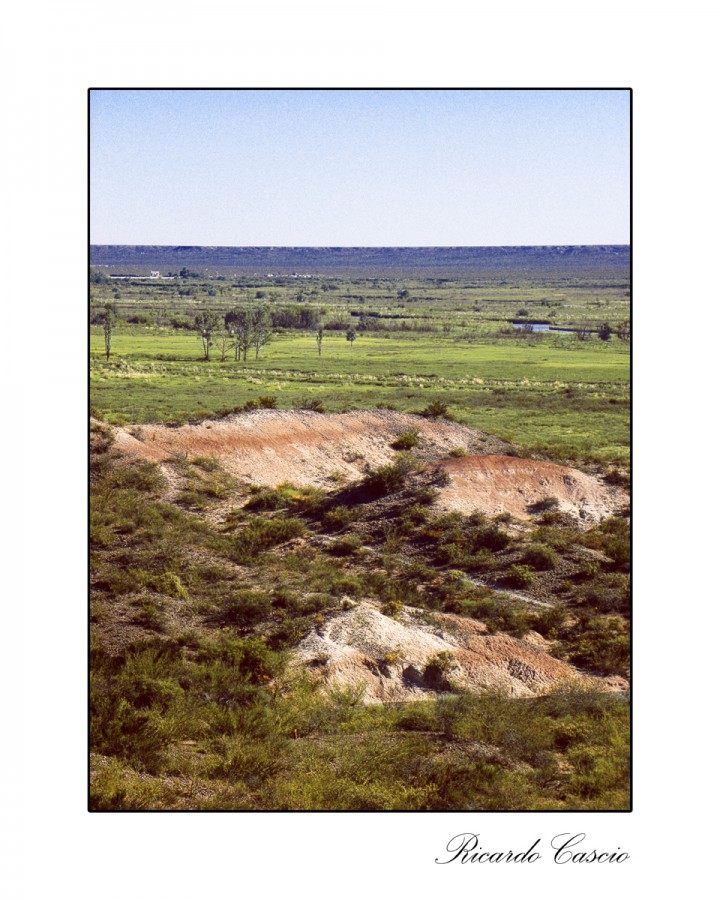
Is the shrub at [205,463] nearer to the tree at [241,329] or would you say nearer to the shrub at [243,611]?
the shrub at [243,611]

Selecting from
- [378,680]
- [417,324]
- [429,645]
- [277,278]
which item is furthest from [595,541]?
[277,278]

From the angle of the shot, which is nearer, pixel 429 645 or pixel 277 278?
pixel 429 645

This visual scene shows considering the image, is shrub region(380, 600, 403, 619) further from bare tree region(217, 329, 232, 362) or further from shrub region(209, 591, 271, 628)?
bare tree region(217, 329, 232, 362)

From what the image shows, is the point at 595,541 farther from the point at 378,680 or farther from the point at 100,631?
the point at 100,631

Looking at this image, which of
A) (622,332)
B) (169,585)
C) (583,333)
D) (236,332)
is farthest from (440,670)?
(583,333)

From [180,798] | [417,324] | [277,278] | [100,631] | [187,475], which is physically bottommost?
[180,798]

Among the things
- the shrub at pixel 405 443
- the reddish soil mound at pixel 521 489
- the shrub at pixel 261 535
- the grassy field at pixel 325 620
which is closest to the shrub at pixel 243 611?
the grassy field at pixel 325 620
